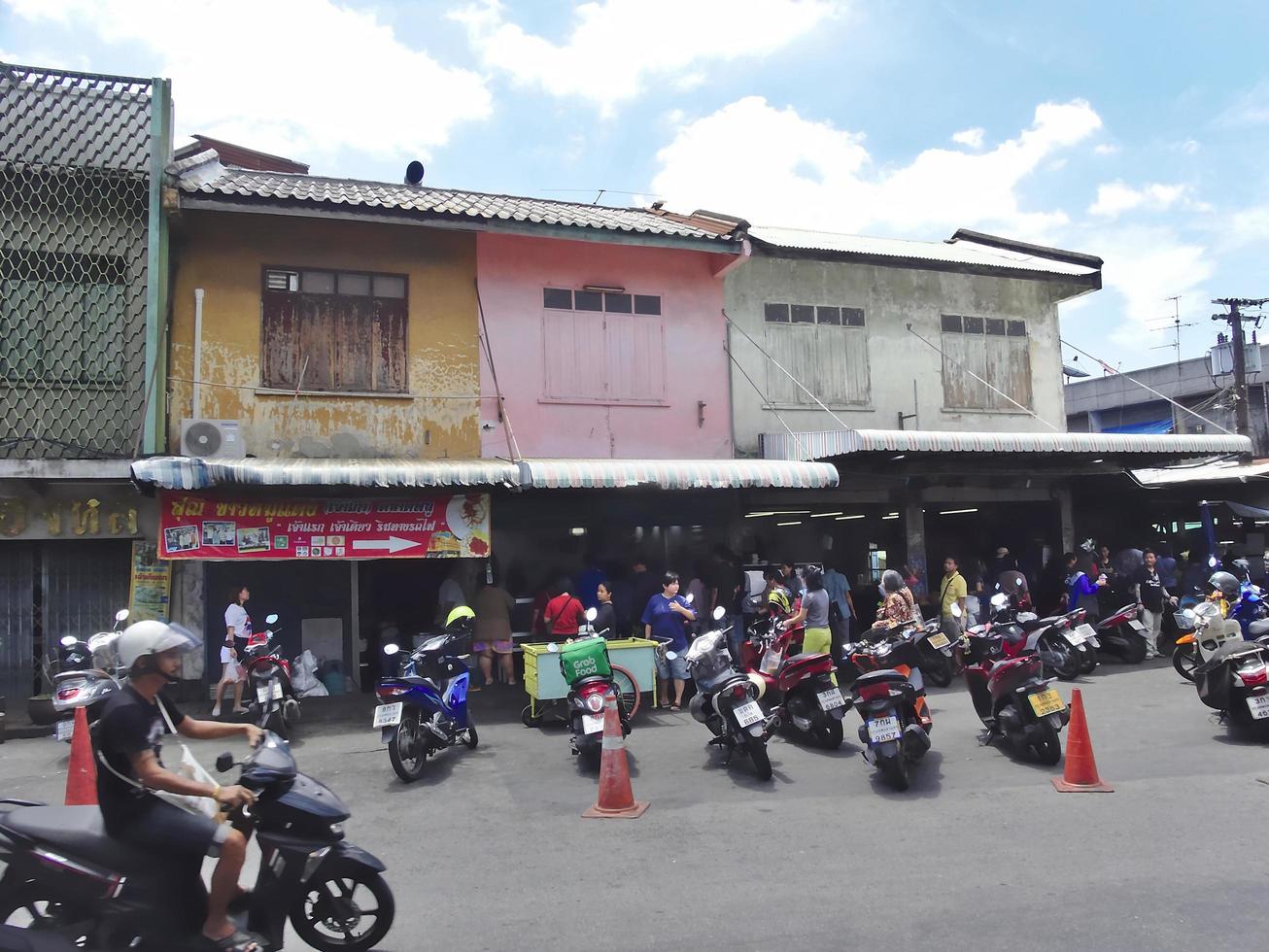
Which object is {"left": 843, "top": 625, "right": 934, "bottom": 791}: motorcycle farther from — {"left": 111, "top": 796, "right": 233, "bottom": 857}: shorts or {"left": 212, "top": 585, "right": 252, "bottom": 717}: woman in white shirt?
{"left": 212, "top": 585, "right": 252, "bottom": 717}: woman in white shirt

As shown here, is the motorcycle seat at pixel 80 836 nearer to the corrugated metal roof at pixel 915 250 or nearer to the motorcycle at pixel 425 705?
the motorcycle at pixel 425 705

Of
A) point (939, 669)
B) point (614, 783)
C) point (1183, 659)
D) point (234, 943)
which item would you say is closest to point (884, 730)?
point (614, 783)

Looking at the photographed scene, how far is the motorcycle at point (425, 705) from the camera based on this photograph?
322 inches

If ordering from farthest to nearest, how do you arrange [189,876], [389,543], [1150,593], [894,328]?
1. [894,328]
2. [1150,593]
3. [389,543]
4. [189,876]

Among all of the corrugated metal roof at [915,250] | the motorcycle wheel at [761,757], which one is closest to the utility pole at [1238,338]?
the corrugated metal roof at [915,250]

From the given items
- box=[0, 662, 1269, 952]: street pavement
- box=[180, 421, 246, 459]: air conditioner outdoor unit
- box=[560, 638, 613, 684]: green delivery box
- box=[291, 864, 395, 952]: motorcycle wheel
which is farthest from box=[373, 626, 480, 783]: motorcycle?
box=[180, 421, 246, 459]: air conditioner outdoor unit

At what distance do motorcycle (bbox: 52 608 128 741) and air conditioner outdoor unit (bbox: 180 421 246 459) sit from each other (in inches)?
107

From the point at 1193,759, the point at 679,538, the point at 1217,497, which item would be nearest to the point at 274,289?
the point at 679,538

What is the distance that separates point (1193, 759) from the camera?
8242mm

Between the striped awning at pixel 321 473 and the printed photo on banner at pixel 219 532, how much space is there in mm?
→ 779

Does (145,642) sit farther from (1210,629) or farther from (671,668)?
(1210,629)

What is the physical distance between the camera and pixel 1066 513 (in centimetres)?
1733

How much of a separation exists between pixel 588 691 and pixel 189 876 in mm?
4780

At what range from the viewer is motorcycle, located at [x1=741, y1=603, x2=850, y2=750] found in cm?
888
